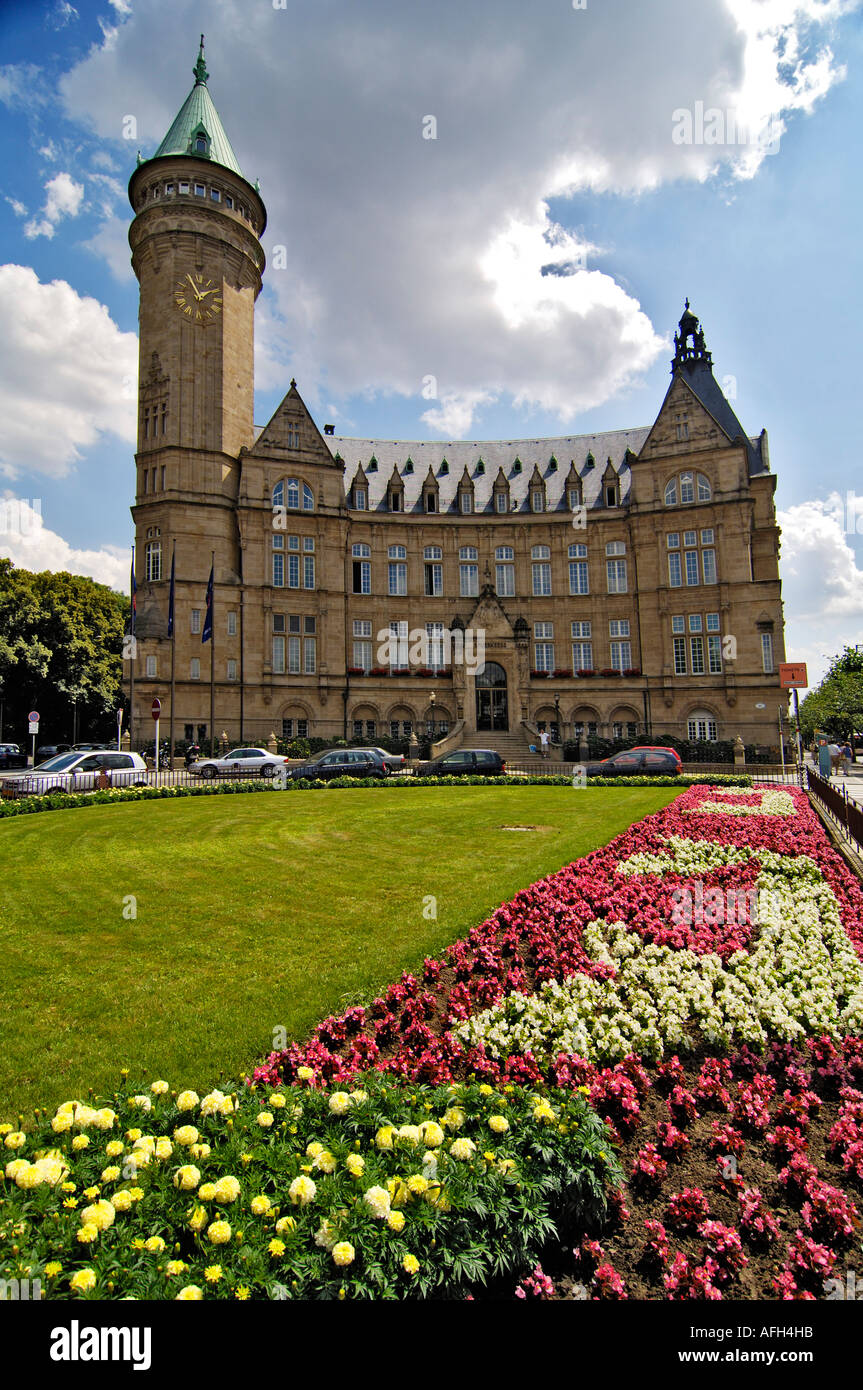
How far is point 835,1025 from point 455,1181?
15.2ft

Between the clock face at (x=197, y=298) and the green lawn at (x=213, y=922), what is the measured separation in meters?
42.8

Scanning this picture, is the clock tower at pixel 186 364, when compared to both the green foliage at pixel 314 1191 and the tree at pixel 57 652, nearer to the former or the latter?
the tree at pixel 57 652

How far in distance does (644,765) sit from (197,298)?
44.5m

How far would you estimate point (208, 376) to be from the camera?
50281 millimetres

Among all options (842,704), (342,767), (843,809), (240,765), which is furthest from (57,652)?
(842,704)

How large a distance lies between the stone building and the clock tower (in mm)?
145

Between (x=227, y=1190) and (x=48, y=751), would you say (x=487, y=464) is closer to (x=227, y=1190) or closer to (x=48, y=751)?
(x=48, y=751)

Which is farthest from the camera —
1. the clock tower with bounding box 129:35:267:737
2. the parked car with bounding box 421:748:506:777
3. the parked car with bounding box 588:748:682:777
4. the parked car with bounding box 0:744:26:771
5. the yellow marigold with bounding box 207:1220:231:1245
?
the parked car with bounding box 0:744:26:771

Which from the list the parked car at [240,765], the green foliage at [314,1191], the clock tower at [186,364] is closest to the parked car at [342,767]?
the parked car at [240,765]

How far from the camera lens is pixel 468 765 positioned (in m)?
35.8

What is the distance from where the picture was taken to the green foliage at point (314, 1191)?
134 inches

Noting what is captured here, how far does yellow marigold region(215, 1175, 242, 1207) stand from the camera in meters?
3.82

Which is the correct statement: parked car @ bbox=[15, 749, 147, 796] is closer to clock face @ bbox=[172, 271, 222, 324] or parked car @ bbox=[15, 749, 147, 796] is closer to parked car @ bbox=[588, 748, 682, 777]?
parked car @ bbox=[588, 748, 682, 777]

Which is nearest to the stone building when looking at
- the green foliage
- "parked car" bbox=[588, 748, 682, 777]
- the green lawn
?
"parked car" bbox=[588, 748, 682, 777]
